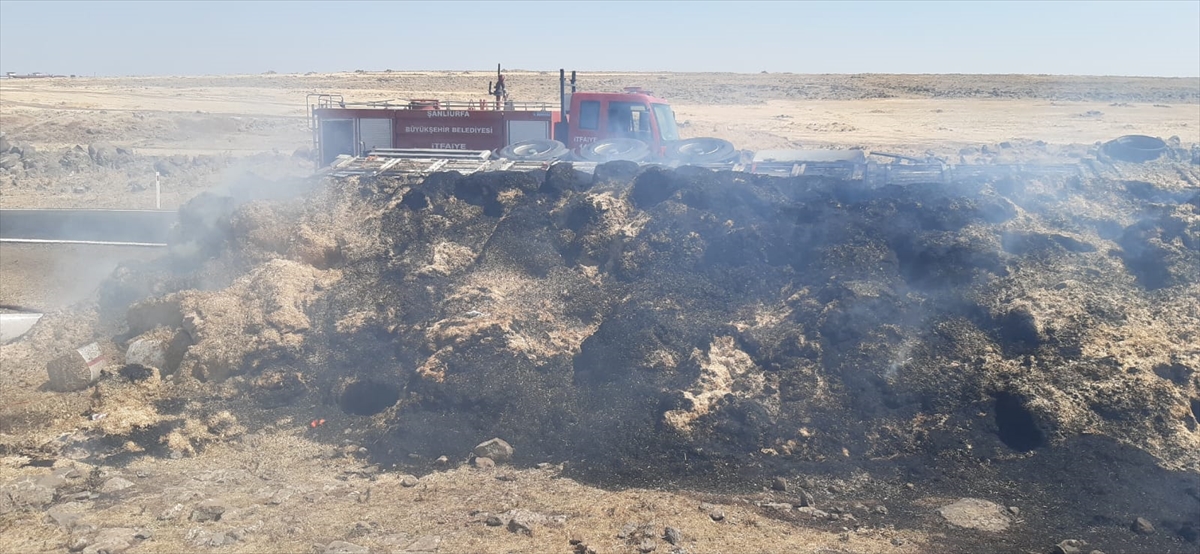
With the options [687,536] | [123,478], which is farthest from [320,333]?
[687,536]

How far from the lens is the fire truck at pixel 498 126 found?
59.5 feet

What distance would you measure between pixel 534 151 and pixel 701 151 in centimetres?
296

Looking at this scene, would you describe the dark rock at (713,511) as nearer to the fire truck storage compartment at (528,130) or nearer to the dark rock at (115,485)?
the dark rock at (115,485)

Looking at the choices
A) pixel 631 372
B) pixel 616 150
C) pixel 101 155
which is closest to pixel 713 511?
pixel 631 372

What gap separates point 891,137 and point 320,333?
32656 millimetres

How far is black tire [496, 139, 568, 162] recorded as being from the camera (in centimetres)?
1633

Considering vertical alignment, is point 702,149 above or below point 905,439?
above

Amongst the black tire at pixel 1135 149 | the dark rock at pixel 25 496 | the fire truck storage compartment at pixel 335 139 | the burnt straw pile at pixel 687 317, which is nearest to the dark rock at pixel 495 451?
the burnt straw pile at pixel 687 317

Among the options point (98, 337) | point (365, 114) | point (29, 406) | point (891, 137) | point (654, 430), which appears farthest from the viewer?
point (891, 137)

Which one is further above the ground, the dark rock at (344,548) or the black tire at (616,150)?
the black tire at (616,150)

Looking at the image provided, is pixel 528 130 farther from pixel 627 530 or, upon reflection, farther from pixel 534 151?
pixel 627 530

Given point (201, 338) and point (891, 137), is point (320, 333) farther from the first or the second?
point (891, 137)

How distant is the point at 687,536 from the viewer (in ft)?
22.6

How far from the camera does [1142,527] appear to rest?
711 centimetres
